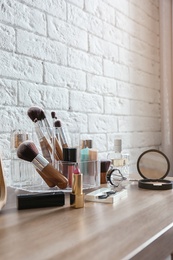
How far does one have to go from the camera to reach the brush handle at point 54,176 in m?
0.64

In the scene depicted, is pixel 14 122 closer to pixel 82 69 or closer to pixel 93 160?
pixel 93 160

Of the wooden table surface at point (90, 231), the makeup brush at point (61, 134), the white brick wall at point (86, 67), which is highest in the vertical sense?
the white brick wall at point (86, 67)

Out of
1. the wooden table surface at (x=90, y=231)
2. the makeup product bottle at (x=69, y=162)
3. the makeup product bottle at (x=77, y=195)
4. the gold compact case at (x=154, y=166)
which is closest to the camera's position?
the wooden table surface at (x=90, y=231)

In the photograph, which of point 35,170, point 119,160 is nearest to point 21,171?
point 35,170

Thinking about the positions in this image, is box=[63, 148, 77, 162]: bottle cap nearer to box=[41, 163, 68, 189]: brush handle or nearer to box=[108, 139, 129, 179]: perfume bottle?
box=[41, 163, 68, 189]: brush handle

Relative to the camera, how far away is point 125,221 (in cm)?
48

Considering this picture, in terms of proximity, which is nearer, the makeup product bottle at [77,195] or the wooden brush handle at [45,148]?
the makeup product bottle at [77,195]

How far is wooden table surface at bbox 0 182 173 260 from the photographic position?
36 centimetres

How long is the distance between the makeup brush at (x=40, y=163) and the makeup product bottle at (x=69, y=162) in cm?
5

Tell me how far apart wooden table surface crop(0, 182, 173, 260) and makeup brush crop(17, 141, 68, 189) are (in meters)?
0.07

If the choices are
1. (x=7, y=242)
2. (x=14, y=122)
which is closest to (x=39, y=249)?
(x=7, y=242)

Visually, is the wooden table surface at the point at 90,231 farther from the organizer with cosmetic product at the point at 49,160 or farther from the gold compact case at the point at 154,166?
the gold compact case at the point at 154,166

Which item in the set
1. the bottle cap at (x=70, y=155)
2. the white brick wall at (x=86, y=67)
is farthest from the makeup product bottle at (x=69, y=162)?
the white brick wall at (x=86, y=67)

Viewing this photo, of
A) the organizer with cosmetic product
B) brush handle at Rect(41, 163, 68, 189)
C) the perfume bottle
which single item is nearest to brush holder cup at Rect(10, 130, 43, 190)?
the organizer with cosmetic product
